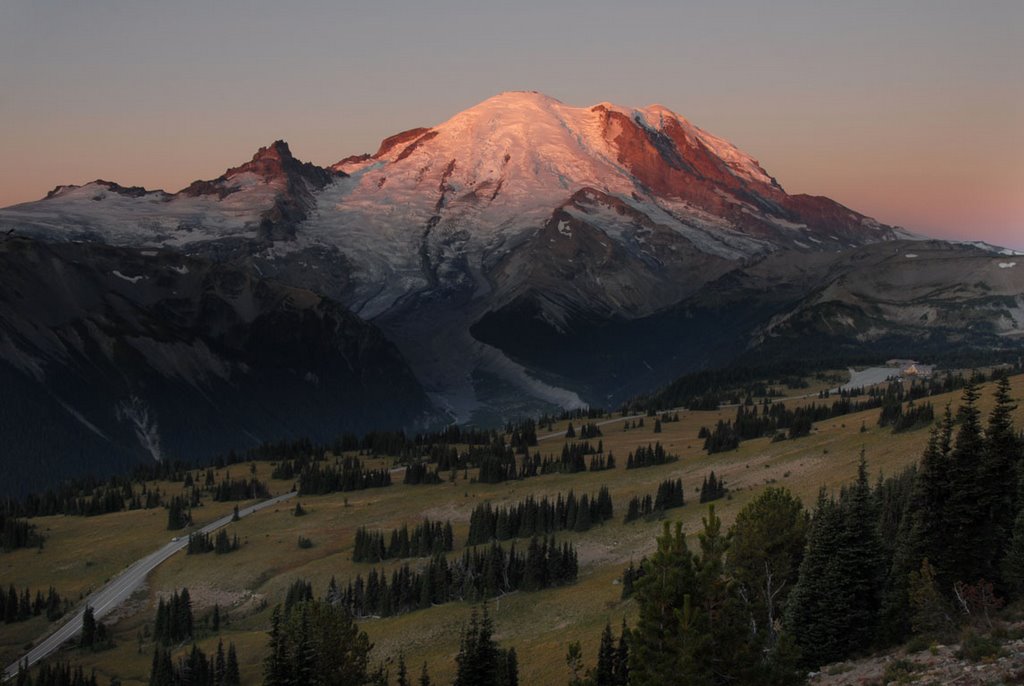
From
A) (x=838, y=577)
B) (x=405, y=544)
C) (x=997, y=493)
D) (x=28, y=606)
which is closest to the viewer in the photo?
(x=997, y=493)

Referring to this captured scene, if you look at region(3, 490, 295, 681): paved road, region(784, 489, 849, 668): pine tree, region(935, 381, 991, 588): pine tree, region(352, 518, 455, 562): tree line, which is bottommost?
region(3, 490, 295, 681): paved road

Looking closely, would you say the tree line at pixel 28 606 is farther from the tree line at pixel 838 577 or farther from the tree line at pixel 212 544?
the tree line at pixel 838 577

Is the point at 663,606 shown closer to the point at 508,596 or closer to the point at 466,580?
the point at 508,596

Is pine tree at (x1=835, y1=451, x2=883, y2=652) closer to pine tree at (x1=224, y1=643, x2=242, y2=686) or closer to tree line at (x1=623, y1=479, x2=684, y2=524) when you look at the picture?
pine tree at (x1=224, y1=643, x2=242, y2=686)

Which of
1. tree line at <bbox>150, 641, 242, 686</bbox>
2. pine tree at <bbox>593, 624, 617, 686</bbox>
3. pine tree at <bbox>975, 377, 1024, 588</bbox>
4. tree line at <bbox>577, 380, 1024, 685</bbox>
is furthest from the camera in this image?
tree line at <bbox>150, 641, 242, 686</bbox>

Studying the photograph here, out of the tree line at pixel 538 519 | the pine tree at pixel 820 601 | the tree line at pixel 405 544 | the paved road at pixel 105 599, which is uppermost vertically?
the pine tree at pixel 820 601

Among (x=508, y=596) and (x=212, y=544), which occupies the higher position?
(x=508, y=596)

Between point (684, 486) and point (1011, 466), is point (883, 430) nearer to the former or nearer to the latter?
point (684, 486)

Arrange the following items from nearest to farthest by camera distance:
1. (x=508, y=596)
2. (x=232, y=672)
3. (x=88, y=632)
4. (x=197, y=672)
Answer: (x=232, y=672) → (x=197, y=672) → (x=508, y=596) → (x=88, y=632)

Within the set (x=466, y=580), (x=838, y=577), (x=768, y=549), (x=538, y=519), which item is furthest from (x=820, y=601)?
(x=538, y=519)

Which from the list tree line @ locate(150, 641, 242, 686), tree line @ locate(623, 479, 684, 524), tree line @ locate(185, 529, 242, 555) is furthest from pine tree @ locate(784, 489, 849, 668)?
tree line @ locate(185, 529, 242, 555)

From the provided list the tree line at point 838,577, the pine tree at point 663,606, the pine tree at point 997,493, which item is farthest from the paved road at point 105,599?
the pine tree at point 997,493

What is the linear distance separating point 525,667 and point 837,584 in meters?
37.8

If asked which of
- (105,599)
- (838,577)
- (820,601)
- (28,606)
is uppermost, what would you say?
(838,577)
